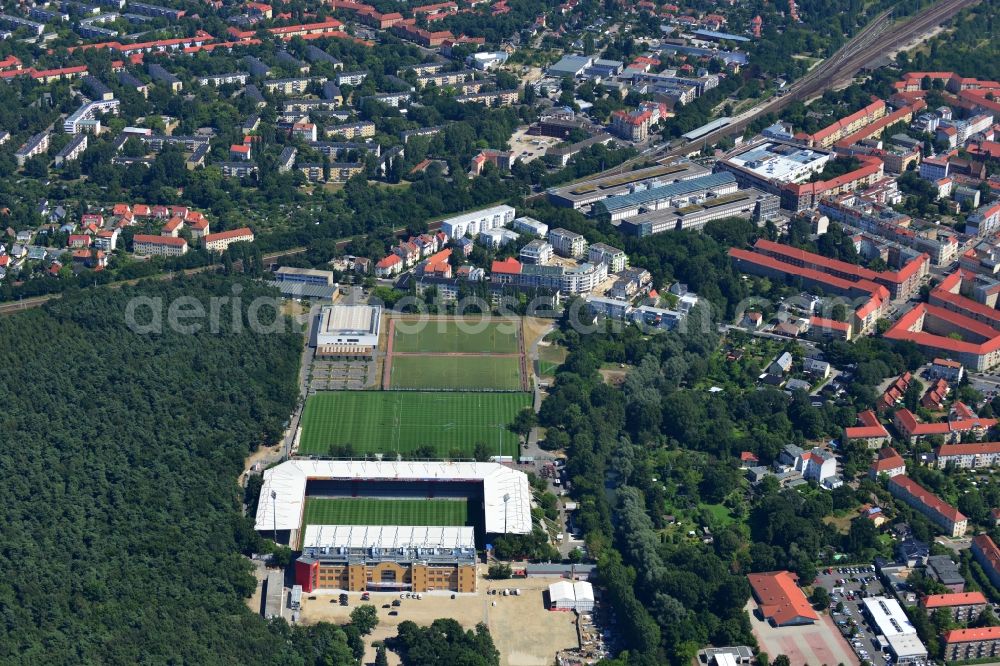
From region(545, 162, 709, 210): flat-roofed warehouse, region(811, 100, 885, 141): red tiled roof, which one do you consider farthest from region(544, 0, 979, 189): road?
region(811, 100, 885, 141): red tiled roof

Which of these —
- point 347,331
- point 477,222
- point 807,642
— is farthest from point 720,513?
point 477,222

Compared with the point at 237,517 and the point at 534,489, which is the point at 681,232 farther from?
the point at 237,517

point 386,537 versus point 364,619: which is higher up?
point 386,537

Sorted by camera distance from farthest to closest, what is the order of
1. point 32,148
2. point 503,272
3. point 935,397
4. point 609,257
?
1. point 32,148
2. point 609,257
3. point 503,272
4. point 935,397

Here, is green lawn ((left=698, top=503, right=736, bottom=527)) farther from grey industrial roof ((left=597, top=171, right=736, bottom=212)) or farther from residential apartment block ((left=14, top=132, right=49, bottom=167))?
residential apartment block ((left=14, top=132, right=49, bottom=167))

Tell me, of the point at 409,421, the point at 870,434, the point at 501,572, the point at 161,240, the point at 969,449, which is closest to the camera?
the point at 501,572

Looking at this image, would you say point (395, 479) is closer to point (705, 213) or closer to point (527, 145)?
point (705, 213)
